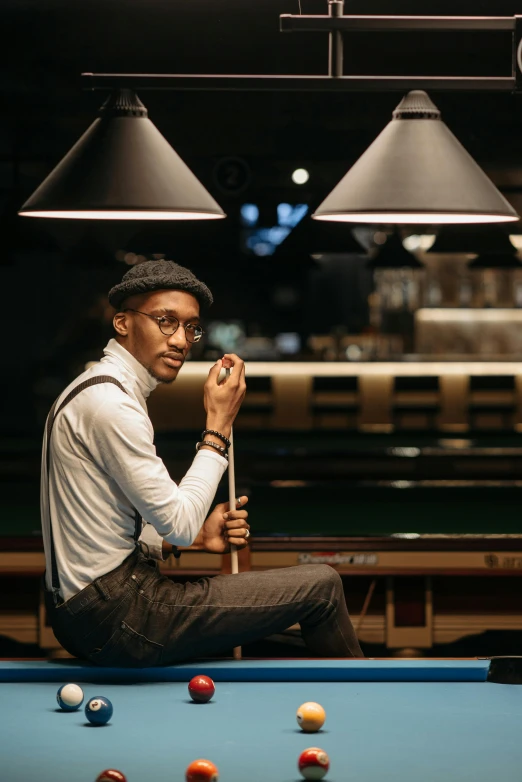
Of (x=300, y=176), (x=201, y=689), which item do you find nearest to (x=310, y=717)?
(x=201, y=689)

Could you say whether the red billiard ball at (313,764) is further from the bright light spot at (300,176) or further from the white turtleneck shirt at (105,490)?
the bright light spot at (300,176)

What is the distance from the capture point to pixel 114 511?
9.77 ft

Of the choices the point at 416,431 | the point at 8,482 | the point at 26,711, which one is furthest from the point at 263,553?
the point at 416,431

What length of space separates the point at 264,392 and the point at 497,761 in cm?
820

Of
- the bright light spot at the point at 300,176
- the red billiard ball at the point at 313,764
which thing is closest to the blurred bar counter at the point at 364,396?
the bright light spot at the point at 300,176

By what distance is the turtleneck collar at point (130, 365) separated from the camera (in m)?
3.19

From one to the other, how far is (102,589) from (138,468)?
29 cm

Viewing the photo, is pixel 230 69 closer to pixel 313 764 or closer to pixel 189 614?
pixel 189 614

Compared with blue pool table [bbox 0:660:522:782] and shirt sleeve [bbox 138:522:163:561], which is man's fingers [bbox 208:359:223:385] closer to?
shirt sleeve [bbox 138:522:163:561]

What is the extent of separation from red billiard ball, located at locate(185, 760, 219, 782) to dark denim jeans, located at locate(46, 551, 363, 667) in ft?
3.04

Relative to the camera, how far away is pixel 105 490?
2971 mm

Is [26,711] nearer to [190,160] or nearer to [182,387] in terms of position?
[190,160]

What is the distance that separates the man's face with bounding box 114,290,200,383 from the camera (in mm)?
3195

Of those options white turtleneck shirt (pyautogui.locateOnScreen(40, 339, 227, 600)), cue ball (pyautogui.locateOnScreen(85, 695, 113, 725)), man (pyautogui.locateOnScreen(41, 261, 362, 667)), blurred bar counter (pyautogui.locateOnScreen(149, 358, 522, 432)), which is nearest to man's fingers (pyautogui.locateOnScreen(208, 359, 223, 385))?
man (pyautogui.locateOnScreen(41, 261, 362, 667))
